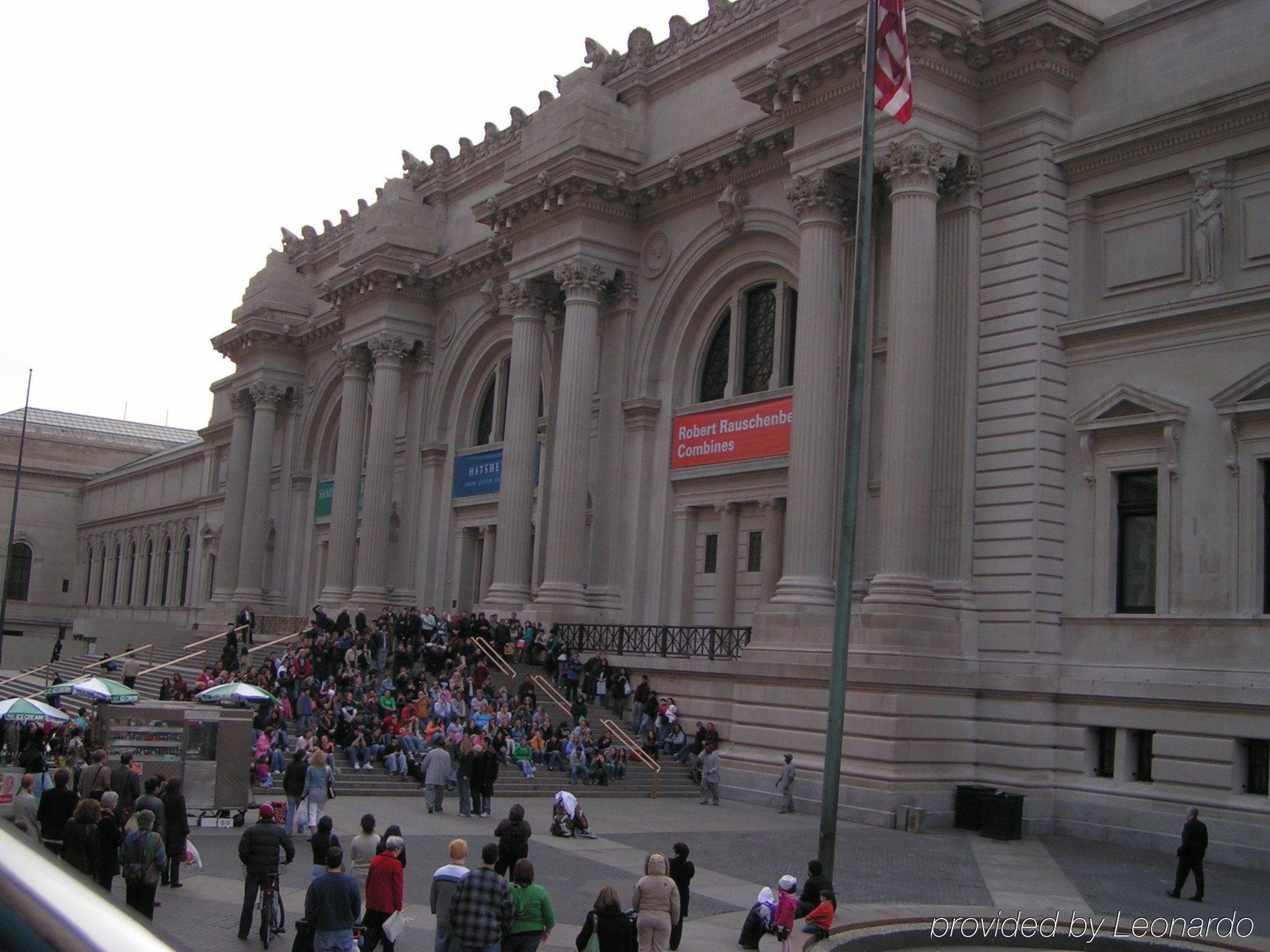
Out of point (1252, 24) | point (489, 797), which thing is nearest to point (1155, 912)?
point (489, 797)

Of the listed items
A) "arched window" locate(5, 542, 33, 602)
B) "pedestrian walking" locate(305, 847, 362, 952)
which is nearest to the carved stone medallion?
"pedestrian walking" locate(305, 847, 362, 952)

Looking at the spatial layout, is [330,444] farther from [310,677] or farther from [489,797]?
[489,797]

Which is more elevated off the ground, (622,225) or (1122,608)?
(622,225)

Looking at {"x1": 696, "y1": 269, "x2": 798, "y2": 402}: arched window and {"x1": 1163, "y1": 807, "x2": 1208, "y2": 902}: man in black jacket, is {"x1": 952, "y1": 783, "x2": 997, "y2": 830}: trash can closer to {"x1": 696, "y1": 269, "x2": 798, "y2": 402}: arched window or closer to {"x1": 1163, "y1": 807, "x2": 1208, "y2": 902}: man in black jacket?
{"x1": 1163, "y1": 807, "x2": 1208, "y2": 902}: man in black jacket

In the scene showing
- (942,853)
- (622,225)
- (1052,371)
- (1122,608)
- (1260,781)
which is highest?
(622,225)

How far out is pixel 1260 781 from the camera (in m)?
23.9

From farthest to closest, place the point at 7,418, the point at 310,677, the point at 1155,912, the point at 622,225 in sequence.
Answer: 1. the point at 7,418
2. the point at 622,225
3. the point at 310,677
4. the point at 1155,912

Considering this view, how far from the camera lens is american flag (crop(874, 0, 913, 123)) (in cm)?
1956

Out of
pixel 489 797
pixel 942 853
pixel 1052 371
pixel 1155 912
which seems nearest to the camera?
pixel 1155 912

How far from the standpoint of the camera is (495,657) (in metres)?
35.9

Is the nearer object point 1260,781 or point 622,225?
point 1260,781

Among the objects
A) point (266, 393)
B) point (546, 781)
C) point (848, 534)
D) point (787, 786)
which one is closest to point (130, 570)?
point (266, 393)

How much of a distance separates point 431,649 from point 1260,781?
65.7 feet

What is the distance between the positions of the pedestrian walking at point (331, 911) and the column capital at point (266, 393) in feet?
166
